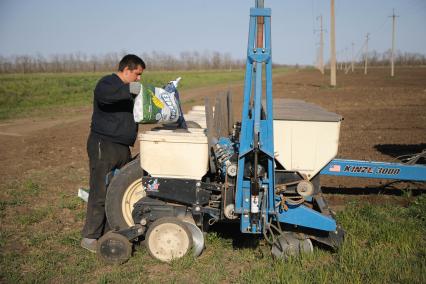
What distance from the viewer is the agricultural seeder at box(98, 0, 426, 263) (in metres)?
4.18

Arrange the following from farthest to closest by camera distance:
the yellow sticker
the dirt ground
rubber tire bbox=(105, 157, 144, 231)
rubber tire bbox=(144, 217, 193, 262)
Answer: the dirt ground → rubber tire bbox=(105, 157, 144, 231) → the yellow sticker → rubber tire bbox=(144, 217, 193, 262)

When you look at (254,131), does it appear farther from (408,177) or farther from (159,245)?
(408,177)

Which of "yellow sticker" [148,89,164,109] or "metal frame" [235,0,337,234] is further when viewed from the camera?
"yellow sticker" [148,89,164,109]

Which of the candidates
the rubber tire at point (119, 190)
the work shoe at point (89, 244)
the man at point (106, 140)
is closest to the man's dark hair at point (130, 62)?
the man at point (106, 140)

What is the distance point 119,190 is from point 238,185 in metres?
1.43

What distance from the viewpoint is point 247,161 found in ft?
13.7

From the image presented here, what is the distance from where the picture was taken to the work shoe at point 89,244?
16.0ft

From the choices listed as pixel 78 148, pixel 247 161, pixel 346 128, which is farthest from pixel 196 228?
pixel 346 128

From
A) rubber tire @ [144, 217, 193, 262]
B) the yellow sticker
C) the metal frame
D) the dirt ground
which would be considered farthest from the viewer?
the dirt ground

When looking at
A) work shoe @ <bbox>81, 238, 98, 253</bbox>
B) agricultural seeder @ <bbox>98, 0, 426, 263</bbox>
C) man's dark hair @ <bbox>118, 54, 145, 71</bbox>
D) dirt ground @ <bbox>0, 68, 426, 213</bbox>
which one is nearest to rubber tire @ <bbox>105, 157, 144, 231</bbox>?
agricultural seeder @ <bbox>98, 0, 426, 263</bbox>

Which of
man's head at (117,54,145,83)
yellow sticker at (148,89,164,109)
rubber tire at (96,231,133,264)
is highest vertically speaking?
man's head at (117,54,145,83)

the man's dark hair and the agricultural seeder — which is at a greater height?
the man's dark hair

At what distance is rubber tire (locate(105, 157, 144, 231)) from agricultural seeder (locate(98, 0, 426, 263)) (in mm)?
137

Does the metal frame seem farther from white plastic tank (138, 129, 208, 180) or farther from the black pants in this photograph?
the black pants
